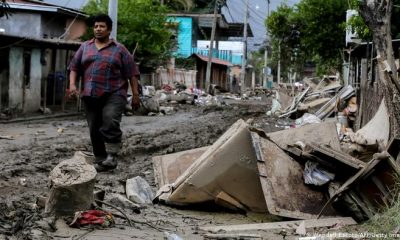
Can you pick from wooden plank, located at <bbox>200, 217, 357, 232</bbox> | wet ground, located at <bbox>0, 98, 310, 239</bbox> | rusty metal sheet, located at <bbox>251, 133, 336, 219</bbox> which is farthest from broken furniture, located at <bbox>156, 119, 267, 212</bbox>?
wooden plank, located at <bbox>200, 217, 357, 232</bbox>

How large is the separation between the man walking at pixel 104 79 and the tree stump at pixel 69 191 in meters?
1.93

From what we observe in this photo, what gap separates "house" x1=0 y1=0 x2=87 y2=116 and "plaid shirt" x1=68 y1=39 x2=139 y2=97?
643cm

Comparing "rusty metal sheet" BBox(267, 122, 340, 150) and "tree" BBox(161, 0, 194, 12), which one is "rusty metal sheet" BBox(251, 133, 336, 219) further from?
"tree" BBox(161, 0, 194, 12)

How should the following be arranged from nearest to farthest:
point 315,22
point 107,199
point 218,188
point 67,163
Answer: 1. point 67,163
2. point 107,199
3. point 218,188
4. point 315,22

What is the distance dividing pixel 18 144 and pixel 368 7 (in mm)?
6367

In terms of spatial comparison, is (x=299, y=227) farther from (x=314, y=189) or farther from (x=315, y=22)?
(x=315, y=22)

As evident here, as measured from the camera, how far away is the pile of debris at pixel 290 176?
496 centimetres

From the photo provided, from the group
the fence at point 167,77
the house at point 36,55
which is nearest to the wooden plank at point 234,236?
the house at point 36,55

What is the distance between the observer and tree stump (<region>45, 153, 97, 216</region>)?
4.33 m

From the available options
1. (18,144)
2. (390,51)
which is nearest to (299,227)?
(390,51)

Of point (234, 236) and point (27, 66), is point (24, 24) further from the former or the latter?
point (234, 236)

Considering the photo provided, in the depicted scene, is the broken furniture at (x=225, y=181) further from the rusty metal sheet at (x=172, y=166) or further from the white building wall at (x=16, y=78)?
the white building wall at (x=16, y=78)

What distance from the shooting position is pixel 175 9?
47062 mm

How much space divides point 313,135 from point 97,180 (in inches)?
92.5
